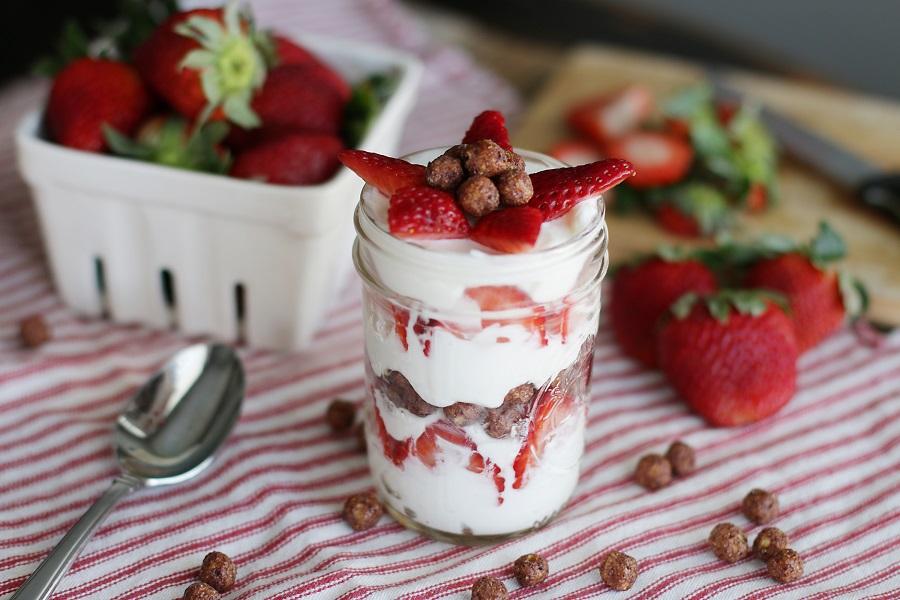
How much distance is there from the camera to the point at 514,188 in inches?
26.4

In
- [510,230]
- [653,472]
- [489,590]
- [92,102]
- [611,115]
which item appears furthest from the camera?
[611,115]

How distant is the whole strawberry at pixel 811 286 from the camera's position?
40.4 inches

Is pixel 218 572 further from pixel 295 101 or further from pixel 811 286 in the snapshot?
pixel 811 286

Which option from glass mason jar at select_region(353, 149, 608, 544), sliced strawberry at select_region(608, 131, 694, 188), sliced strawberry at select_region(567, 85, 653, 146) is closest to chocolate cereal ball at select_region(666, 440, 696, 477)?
glass mason jar at select_region(353, 149, 608, 544)

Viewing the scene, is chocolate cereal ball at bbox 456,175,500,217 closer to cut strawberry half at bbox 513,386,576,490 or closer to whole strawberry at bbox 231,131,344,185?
cut strawberry half at bbox 513,386,576,490

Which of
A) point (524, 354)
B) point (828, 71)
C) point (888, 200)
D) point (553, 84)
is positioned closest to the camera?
point (524, 354)

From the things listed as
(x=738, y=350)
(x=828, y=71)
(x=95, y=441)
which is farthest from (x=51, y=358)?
(x=828, y=71)

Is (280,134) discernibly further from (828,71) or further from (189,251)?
(828,71)

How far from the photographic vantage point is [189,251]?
1004 millimetres

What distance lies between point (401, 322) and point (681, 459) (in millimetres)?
331

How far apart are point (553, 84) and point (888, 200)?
0.52 meters

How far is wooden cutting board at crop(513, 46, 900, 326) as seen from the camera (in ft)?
3.95

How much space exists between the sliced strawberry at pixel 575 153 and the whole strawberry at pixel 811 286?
0.34 meters

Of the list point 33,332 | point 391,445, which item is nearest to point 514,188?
point 391,445
